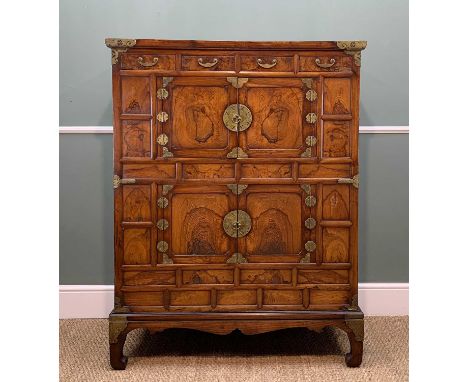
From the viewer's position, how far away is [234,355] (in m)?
2.46

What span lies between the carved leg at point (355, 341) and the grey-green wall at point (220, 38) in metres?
0.69

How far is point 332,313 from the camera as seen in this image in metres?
2.30

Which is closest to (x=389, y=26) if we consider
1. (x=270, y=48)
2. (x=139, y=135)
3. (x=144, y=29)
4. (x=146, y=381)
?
(x=270, y=48)

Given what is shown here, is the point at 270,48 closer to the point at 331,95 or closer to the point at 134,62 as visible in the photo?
the point at 331,95

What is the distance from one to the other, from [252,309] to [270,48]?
1.13 meters

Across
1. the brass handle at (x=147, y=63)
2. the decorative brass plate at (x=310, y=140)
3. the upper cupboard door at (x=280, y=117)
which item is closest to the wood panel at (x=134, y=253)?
the upper cupboard door at (x=280, y=117)

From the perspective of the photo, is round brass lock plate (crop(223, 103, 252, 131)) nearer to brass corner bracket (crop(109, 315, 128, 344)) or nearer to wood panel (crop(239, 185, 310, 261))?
wood panel (crop(239, 185, 310, 261))

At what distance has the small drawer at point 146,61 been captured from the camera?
2244mm

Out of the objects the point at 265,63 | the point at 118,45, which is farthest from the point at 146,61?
the point at 265,63

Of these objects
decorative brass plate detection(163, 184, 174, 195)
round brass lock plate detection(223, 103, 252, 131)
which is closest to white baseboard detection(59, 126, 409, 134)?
decorative brass plate detection(163, 184, 174, 195)

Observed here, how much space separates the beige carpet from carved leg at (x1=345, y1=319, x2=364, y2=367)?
0.12ft

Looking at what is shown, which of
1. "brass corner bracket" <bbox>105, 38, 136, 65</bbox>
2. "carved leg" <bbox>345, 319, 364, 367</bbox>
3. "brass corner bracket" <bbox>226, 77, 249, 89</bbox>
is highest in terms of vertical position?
"brass corner bracket" <bbox>105, 38, 136, 65</bbox>

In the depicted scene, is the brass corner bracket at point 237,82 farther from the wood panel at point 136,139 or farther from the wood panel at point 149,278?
the wood panel at point 149,278

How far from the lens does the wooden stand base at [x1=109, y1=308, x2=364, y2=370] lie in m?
2.29
